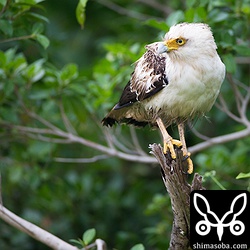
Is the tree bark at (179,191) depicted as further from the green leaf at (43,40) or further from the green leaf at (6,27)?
the green leaf at (6,27)

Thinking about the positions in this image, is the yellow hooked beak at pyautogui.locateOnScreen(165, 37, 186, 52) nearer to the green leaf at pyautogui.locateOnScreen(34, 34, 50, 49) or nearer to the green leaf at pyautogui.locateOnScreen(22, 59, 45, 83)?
the green leaf at pyautogui.locateOnScreen(34, 34, 50, 49)

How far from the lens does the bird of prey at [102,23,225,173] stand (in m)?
5.01

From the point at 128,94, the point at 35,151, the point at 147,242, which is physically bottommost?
the point at 147,242

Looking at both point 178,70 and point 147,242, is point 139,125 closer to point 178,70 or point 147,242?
point 178,70

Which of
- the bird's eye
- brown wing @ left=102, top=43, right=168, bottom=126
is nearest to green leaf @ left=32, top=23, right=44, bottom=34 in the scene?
brown wing @ left=102, top=43, right=168, bottom=126

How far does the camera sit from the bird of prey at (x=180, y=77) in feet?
16.4

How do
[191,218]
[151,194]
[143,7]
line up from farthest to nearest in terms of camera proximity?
[143,7], [151,194], [191,218]

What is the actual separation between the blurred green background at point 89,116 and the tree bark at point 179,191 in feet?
1.80

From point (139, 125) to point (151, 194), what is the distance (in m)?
2.64

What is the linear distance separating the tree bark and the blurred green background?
1.80 feet

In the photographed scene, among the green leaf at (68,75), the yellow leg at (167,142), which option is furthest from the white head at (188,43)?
the green leaf at (68,75)

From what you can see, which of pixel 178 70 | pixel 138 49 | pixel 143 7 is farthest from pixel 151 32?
pixel 178 70

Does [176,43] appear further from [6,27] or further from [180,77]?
[6,27]

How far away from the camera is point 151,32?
8570mm
